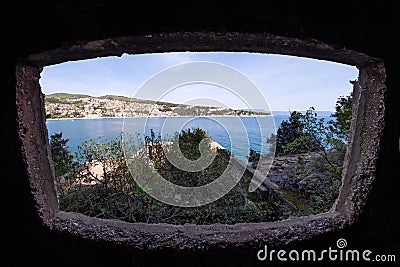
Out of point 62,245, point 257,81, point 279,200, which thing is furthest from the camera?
point 279,200

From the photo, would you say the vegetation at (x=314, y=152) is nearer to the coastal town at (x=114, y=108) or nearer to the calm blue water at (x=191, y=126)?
the calm blue water at (x=191, y=126)

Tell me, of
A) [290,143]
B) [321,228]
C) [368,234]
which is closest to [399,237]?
[368,234]

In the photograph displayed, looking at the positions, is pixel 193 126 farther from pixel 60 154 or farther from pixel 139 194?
pixel 60 154

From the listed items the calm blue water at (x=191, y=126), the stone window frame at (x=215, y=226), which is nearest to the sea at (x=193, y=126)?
the calm blue water at (x=191, y=126)

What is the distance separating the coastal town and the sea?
7 centimetres

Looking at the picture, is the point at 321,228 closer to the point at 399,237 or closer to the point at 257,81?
the point at 399,237

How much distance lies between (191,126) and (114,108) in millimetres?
598

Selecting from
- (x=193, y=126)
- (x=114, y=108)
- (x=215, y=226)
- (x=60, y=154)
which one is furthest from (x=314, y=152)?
(x=60, y=154)

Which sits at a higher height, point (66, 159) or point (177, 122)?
point (177, 122)

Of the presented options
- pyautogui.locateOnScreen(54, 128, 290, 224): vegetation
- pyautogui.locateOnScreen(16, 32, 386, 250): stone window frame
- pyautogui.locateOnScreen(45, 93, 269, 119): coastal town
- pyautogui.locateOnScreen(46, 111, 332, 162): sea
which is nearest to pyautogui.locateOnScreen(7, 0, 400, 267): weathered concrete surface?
pyautogui.locateOnScreen(16, 32, 386, 250): stone window frame

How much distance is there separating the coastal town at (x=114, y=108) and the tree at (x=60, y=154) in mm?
414

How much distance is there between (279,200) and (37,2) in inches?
67.9

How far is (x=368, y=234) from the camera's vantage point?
901mm

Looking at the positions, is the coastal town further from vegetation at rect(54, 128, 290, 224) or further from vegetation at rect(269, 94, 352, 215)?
vegetation at rect(269, 94, 352, 215)
